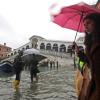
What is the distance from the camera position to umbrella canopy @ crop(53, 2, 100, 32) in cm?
362

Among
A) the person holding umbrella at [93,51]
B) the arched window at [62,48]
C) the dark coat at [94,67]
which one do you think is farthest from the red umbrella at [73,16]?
the arched window at [62,48]

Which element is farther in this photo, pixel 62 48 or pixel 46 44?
pixel 46 44

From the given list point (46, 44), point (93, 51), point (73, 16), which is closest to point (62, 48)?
point (46, 44)

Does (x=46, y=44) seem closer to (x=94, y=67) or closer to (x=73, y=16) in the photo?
(x=73, y=16)

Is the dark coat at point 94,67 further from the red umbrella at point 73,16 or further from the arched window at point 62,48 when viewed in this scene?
the arched window at point 62,48

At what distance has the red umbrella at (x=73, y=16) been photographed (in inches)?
143

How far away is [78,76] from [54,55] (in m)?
66.7

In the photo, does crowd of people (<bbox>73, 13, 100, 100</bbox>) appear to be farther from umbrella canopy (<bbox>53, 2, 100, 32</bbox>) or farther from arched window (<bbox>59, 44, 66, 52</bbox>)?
arched window (<bbox>59, 44, 66, 52</bbox>)

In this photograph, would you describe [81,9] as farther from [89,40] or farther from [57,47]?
[57,47]

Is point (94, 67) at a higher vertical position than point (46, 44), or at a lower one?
lower

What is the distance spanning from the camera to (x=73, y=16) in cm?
424

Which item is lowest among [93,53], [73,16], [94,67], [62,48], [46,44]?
[94,67]

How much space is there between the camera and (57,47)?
268ft

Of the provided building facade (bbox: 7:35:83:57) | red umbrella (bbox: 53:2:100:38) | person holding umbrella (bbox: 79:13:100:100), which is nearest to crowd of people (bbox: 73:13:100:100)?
person holding umbrella (bbox: 79:13:100:100)
